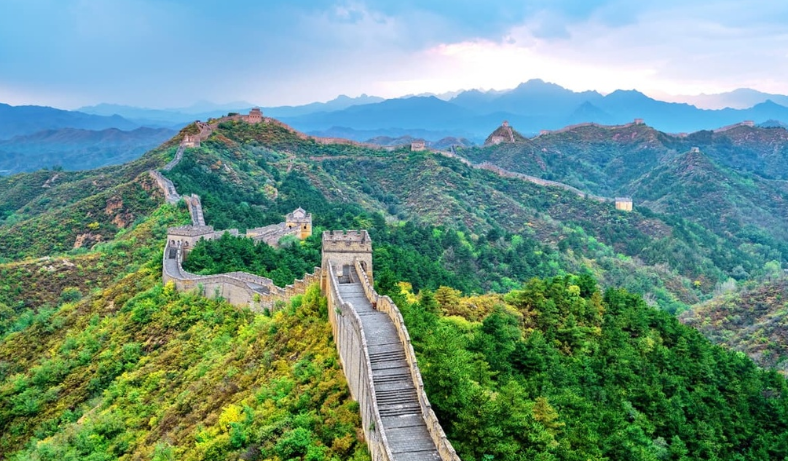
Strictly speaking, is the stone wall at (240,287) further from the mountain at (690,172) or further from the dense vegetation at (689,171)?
the dense vegetation at (689,171)

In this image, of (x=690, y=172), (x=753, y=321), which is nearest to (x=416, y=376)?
(x=753, y=321)

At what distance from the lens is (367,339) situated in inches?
803

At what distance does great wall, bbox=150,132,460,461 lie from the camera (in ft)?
53.1

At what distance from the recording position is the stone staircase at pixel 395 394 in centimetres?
1584

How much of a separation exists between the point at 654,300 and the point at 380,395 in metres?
64.2

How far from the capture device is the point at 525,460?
16.6 m

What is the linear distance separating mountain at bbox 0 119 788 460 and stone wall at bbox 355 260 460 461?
1.77ft

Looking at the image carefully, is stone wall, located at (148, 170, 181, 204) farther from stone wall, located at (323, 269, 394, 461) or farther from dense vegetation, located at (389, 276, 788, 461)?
stone wall, located at (323, 269, 394, 461)

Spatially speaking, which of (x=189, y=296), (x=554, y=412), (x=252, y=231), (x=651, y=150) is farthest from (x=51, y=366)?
(x=651, y=150)

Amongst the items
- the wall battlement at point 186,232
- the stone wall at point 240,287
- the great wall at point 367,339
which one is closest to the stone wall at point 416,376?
the great wall at point 367,339

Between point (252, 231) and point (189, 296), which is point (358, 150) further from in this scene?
point (189, 296)

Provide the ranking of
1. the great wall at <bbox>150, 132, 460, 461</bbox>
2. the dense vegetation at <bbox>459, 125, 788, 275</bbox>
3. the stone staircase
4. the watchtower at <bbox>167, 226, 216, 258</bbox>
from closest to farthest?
1. the stone staircase
2. the great wall at <bbox>150, 132, 460, 461</bbox>
3. the watchtower at <bbox>167, 226, 216, 258</bbox>
4. the dense vegetation at <bbox>459, 125, 788, 275</bbox>

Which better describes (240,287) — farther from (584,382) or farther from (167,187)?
(167,187)

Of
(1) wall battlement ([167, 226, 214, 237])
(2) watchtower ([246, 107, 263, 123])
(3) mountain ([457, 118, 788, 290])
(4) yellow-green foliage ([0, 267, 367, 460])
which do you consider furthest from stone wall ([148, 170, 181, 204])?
(3) mountain ([457, 118, 788, 290])
